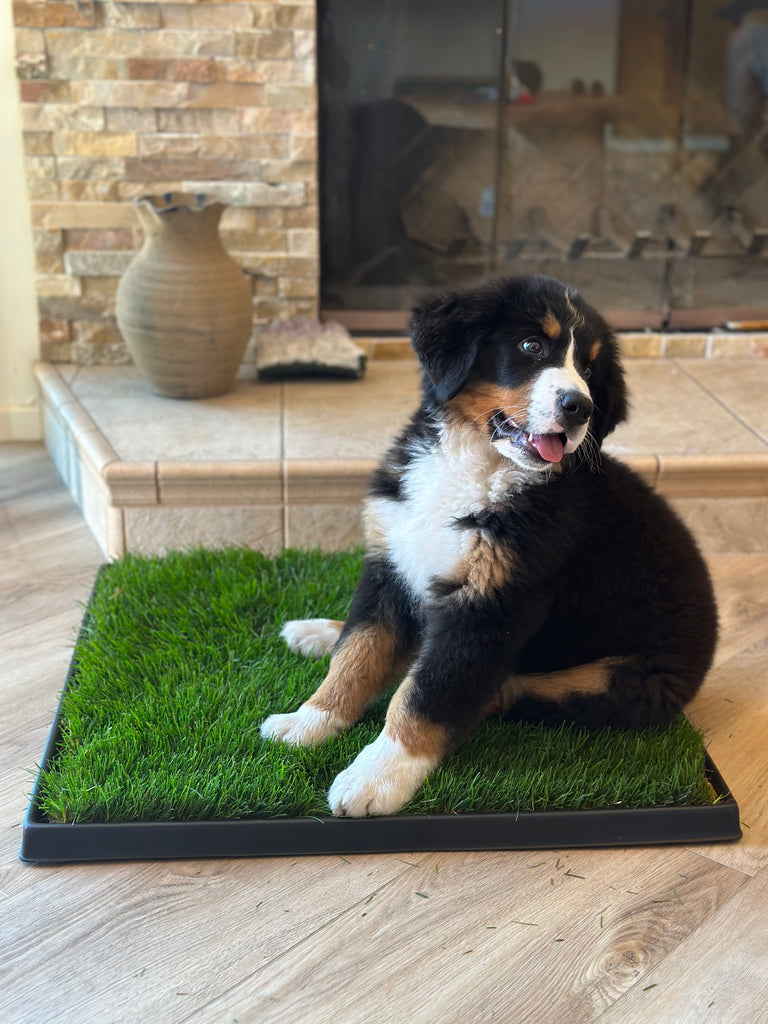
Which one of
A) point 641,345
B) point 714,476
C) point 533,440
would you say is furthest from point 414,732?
point 641,345

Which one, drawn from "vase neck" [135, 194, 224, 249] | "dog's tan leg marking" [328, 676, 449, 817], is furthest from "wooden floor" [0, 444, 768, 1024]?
"vase neck" [135, 194, 224, 249]

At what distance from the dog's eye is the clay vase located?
1573 mm

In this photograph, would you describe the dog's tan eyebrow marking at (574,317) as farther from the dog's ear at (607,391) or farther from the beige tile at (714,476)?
the beige tile at (714,476)

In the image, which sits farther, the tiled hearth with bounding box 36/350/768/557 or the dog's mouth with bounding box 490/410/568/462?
the tiled hearth with bounding box 36/350/768/557

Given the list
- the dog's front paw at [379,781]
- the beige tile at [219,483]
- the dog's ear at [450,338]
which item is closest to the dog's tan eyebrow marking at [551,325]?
the dog's ear at [450,338]

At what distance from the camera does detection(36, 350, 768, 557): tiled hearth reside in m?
2.86

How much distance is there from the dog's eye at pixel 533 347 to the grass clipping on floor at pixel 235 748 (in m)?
0.74

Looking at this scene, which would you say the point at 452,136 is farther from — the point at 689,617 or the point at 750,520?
the point at 689,617

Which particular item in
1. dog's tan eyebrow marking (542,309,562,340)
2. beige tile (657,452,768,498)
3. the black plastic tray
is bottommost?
the black plastic tray

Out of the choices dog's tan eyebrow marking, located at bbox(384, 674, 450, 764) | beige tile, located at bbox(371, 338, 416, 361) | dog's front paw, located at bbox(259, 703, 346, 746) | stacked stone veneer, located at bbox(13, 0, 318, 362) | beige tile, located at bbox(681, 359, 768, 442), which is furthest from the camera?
beige tile, located at bbox(371, 338, 416, 361)

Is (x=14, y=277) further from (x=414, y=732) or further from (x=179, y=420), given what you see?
(x=414, y=732)

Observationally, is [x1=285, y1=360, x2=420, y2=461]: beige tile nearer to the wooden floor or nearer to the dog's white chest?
the dog's white chest

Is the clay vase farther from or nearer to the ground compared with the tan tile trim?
farther from the ground

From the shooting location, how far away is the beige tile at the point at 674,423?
302 centimetres
